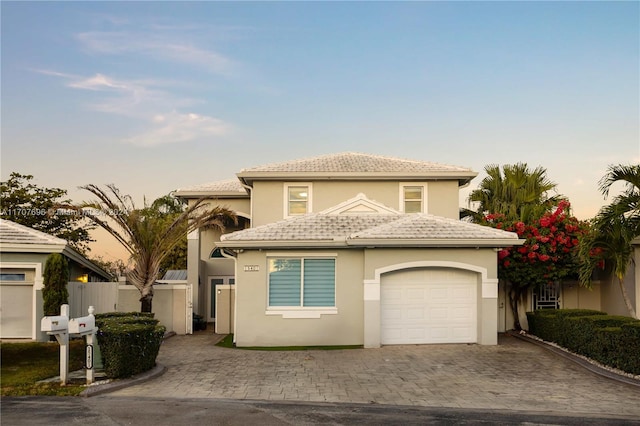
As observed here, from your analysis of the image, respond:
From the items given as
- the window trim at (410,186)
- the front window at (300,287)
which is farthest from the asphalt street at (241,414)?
the window trim at (410,186)

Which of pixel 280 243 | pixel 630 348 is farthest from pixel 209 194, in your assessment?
pixel 630 348

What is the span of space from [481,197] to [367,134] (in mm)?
5644

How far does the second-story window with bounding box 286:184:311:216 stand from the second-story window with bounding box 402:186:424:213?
12.7 ft

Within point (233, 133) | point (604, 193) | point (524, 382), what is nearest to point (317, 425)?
point (524, 382)

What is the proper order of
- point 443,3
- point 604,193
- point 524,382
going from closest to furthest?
point 524,382
point 604,193
point 443,3

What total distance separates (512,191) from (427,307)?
7939 millimetres

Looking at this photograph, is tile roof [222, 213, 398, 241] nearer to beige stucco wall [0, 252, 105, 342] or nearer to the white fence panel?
the white fence panel

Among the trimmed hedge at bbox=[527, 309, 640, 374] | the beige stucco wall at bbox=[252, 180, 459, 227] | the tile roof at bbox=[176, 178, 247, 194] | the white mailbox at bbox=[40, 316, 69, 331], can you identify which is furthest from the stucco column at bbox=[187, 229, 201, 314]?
the trimmed hedge at bbox=[527, 309, 640, 374]

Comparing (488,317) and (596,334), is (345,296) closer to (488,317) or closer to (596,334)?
(488,317)

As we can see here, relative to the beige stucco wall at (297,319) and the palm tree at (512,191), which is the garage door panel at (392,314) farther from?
the palm tree at (512,191)

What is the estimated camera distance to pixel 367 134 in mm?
23719

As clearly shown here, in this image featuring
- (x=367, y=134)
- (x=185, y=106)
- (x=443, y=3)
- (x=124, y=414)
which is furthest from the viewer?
(x=367, y=134)

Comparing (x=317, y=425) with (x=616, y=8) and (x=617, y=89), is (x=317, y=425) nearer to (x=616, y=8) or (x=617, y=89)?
(x=616, y=8)

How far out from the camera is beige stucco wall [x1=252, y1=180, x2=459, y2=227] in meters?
21.0
